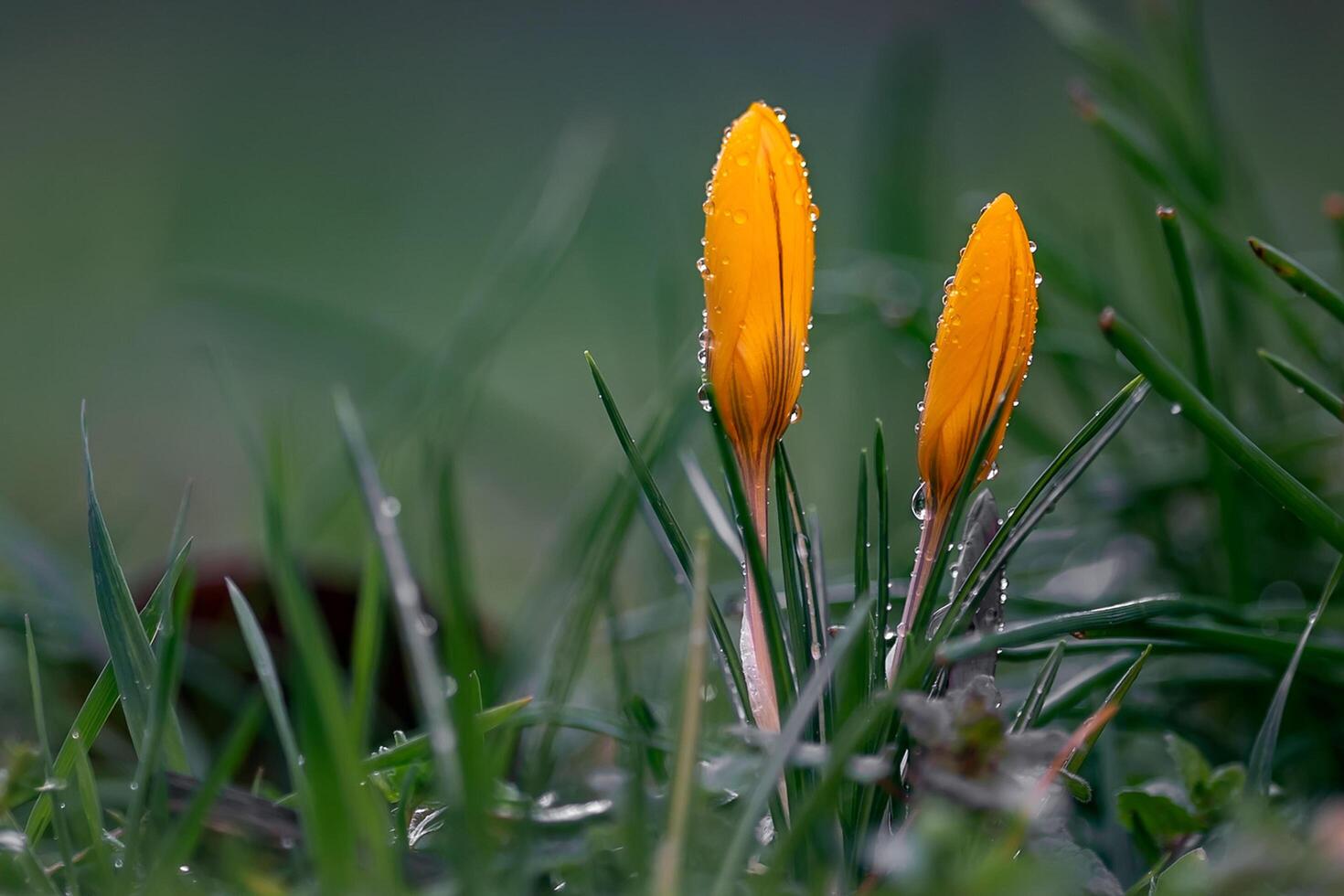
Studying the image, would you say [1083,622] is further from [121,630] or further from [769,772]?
[121,630]

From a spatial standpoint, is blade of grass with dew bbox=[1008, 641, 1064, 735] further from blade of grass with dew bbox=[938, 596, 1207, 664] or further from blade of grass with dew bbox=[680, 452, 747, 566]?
blade of grass with dew bbox=[680, 452, 747, 566]

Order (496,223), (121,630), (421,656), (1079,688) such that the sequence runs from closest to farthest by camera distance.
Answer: (421,656) → (121,630) → (1079,688) → (496,223)

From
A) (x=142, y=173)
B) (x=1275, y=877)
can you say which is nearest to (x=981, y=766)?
(x=1275, y=877)

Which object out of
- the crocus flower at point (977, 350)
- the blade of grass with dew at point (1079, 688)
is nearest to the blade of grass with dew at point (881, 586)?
the crocus flower at point (977, 350)

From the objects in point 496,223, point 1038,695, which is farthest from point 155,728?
point 496,223

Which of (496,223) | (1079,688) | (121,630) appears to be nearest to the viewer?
(121,630)

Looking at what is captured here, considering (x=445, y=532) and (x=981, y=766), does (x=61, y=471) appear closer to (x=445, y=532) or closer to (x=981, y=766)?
(x=445, y=532)

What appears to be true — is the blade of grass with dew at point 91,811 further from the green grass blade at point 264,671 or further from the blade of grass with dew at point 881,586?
the blade of grass with dew at point 881,586

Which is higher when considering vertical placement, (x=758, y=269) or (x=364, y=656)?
(x=758, y=269)
